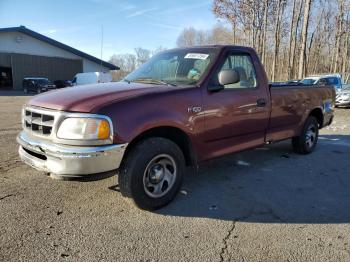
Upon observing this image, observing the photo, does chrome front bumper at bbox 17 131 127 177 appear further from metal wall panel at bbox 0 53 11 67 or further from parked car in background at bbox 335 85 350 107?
metal wall panel at bbox 0 53 11 67

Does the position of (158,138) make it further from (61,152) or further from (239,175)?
(239,175)

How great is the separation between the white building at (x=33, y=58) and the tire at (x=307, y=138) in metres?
35.9

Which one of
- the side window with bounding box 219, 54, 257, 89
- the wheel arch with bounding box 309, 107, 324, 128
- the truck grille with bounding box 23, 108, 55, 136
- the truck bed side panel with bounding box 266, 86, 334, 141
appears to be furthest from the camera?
the wheel arch with bounding box 309, 107, 324, 128

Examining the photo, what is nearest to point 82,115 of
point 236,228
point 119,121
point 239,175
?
point 119,121

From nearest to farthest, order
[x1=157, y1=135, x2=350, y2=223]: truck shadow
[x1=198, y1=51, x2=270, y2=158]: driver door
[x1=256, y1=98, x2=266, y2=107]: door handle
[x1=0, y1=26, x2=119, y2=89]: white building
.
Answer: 1. [x1=157, y1=135, x2=350, y2=223]: truck shadow
2. [x1=198, y1=51, x2=270, y2=158]: driver door
3. [x1=256, y1=98, x2=266, y2=107]: door handle
4. [x1=0, y1=26, x2=119, y2=89]: white building

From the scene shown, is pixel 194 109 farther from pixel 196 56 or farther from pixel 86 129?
pixel 86 129

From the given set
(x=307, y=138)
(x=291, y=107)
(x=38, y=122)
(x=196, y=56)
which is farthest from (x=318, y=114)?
(x=38, y=122)

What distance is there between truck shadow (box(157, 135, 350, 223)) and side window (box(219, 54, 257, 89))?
1460 mm

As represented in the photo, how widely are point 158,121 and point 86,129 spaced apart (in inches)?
31.8

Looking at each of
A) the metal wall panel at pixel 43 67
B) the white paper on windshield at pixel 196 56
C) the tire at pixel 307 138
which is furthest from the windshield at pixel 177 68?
the metal wall panel at pixel 43 67

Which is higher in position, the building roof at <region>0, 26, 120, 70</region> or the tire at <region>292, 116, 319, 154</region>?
the building roof at <region>0, 26, 120, 70</region>

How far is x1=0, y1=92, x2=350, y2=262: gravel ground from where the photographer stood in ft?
9.92

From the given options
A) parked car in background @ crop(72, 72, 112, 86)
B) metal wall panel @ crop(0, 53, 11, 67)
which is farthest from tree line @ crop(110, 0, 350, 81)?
metal wall panel @ crop(0, 53, 11, 67)

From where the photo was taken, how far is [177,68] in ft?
15.4
